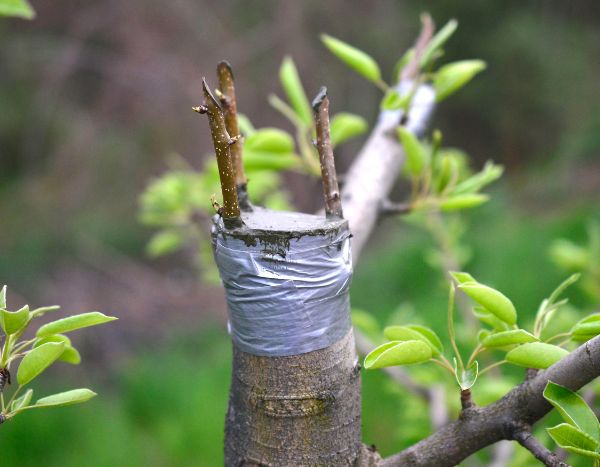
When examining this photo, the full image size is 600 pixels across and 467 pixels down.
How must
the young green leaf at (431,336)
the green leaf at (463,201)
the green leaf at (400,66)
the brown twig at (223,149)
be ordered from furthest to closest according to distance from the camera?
the green leaf at (400,66)
the green leaf at (463,201)
the young green leaf at (431,336)
the brown twig at (223,149)

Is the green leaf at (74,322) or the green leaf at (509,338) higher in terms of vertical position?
the green leaf at (74,322)

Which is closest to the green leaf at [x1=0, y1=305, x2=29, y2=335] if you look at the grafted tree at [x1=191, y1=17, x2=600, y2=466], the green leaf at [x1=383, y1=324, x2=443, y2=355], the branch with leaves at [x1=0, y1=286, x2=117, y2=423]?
the branch with leaves at [x1=0, y1=286, x2=117, y2=423]

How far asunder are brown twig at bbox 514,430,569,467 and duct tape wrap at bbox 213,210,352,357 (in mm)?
135

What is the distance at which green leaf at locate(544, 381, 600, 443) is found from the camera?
36 cm

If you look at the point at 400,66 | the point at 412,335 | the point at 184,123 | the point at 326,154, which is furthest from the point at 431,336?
the point at 184,123

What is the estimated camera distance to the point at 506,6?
3352 millimetres

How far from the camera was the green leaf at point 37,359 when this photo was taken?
1.23ft

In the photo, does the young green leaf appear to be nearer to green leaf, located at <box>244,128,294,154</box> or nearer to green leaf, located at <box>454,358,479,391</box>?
green leaf, located at <box>454,358,479,391</box>

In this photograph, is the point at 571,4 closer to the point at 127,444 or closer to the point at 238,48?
the point at 238,48

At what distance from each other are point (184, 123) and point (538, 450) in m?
3.49

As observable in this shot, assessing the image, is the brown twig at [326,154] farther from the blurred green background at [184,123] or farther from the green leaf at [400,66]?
the blurred green background at [184,123]

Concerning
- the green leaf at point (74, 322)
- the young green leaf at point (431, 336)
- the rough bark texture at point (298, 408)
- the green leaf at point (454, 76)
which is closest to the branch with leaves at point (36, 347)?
the green leaf at point (74, 322)

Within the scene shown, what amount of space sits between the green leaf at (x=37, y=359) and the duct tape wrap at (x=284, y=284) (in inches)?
4.5

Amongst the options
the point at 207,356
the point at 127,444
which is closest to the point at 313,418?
the point at 127,444
